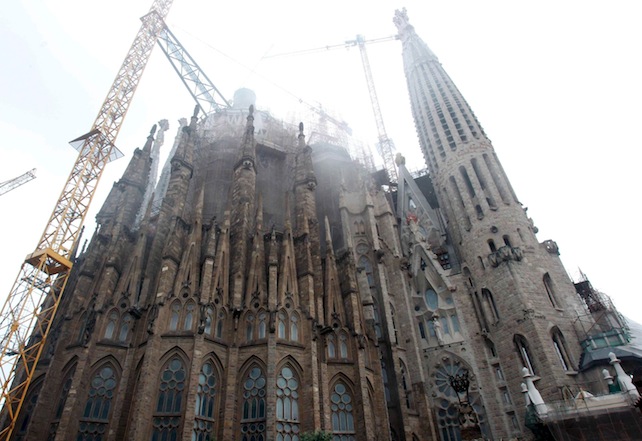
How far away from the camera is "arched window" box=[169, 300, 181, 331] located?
66.3ft

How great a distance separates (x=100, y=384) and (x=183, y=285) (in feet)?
17.8

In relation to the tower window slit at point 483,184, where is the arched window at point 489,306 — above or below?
below

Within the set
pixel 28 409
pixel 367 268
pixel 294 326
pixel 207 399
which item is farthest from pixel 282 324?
pixel 28 409

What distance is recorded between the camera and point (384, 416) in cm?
2119

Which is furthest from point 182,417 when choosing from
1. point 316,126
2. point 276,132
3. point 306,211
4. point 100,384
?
point 316,126

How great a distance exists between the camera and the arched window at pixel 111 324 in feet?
68.0

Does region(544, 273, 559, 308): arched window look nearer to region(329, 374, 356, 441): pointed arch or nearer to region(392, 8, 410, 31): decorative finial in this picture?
region(329, 374, 356, 441): pointed arch

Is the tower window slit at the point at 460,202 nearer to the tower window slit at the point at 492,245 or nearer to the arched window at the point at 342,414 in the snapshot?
the tower window slit at the point at 492,245

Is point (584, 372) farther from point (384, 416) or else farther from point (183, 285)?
point (183, 285)

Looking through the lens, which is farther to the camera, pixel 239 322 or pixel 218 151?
pixel 218 151

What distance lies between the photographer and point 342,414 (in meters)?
20.6

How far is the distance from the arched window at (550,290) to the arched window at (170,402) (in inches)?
791

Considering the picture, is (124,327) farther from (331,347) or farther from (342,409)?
(342,409)

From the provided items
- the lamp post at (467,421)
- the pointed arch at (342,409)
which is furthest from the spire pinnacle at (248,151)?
the lamp post at (467,421)
